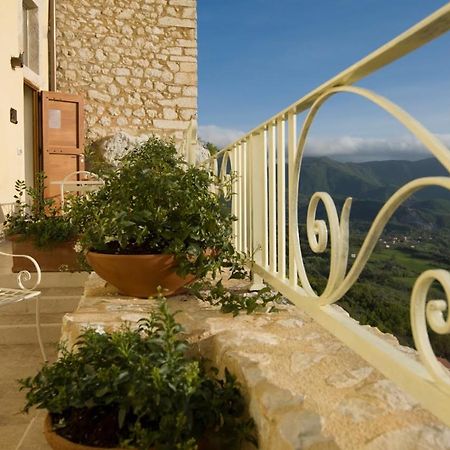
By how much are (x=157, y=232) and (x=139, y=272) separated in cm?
17

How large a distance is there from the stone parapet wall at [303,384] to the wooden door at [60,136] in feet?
19.3

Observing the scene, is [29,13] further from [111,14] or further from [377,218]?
[377,218]

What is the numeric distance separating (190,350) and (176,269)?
47cm

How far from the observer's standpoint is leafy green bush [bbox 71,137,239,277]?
201 centimetres

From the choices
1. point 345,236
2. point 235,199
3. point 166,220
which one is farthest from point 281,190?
point 235,199

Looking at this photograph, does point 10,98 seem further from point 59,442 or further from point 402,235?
point 402,235

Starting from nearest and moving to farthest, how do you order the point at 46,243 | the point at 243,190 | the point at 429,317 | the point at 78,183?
the point at 429,317, the point at 243,190, the point at 46,243, the point at 78,183

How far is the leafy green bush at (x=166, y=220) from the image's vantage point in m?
2.01

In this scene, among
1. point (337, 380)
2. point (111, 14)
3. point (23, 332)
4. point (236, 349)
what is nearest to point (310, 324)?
point (236, 349)

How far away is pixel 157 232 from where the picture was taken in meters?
2.05

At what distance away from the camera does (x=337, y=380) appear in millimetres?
1155

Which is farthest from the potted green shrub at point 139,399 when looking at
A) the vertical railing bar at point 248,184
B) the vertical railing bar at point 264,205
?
the vertical railing bar at point 248,184

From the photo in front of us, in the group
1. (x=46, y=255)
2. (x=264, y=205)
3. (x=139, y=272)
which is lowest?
(x=46, y=255)

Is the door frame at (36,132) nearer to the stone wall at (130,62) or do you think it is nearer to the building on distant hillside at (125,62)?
the building on distant hillside at (125,62)
